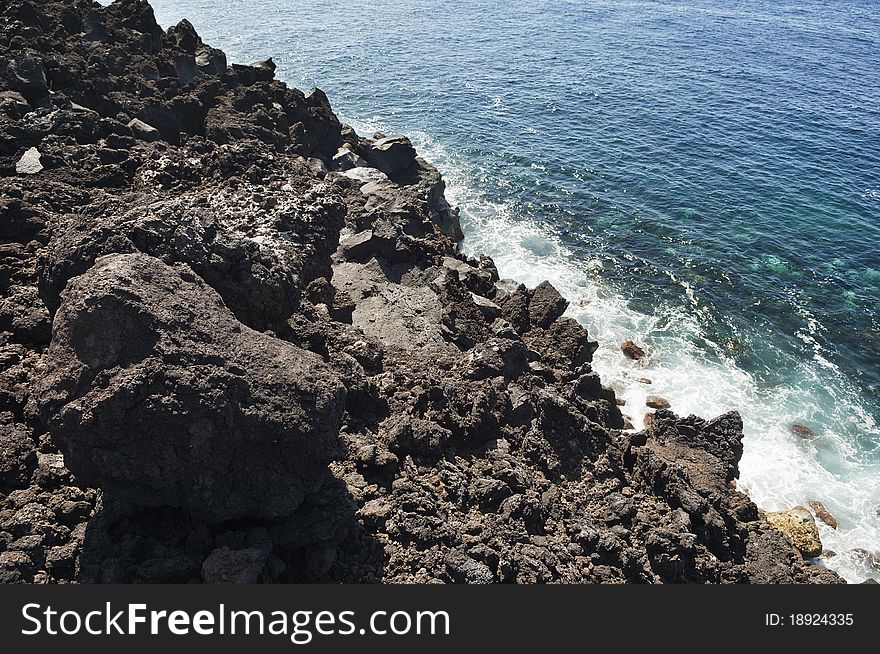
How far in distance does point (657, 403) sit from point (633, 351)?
4.06m

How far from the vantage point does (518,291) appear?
2900 centimetres

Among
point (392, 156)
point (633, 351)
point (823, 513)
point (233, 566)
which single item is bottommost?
point (823, 513)

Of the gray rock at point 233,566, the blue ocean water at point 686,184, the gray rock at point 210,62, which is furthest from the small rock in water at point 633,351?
the gray rock at point 210,62

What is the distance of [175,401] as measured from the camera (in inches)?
417

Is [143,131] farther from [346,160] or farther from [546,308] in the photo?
[546,308]

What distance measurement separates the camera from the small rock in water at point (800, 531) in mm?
22234

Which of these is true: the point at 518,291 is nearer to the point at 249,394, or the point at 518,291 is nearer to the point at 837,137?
the point at 249,394

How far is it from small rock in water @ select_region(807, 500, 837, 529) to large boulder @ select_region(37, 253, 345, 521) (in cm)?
2259

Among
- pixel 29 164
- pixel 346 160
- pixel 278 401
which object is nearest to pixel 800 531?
pixel 278 401

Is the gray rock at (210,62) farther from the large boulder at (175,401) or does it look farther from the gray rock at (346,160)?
the large boulder at (175,401)

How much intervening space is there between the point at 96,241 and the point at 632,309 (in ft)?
95.8

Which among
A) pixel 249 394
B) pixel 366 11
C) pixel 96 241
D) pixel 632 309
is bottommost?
pixel 632 309

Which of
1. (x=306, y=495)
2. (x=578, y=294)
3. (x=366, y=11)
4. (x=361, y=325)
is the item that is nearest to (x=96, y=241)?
(x=306, y=495)

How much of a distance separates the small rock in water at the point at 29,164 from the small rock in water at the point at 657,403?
92.1 feet
